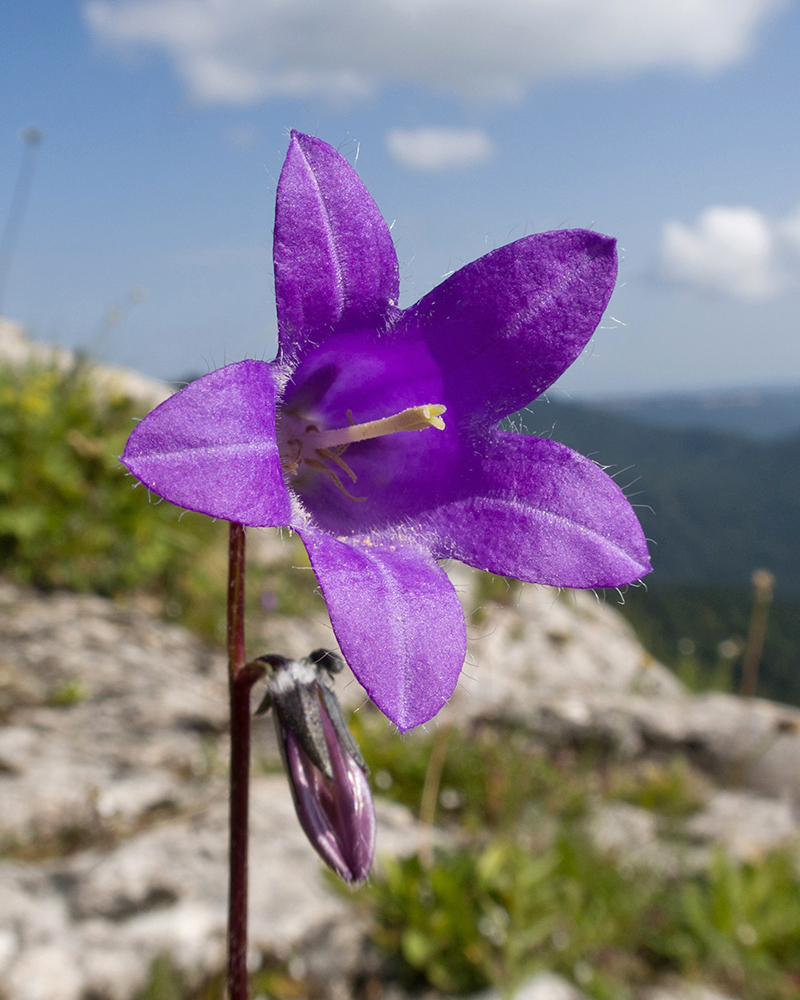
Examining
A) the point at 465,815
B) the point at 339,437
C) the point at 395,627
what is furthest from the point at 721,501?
the point at 395,627

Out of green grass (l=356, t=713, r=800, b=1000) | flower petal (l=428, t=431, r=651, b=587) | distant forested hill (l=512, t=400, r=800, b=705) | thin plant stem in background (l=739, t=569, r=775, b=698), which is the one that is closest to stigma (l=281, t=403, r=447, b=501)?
flower petal (l=428, t=431, r=651, b=587)

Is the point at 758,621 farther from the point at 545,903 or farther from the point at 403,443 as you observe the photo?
the point at 403,443

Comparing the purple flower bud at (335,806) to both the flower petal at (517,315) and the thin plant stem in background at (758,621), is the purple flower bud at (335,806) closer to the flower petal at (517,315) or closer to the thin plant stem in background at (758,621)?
the flower petal at (517,315)

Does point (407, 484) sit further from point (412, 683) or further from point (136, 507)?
point (136, 507)

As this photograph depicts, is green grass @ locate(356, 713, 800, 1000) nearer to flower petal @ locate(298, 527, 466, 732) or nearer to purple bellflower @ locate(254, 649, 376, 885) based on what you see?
purple bellflower @ locate(254, 649, 376, 885)

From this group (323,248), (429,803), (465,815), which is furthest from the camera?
(465,815)

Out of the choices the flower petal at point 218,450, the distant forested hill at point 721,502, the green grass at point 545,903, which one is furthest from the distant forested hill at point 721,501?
the flower petal at point 218,450

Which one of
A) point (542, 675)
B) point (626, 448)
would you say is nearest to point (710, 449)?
point (626, 448)
